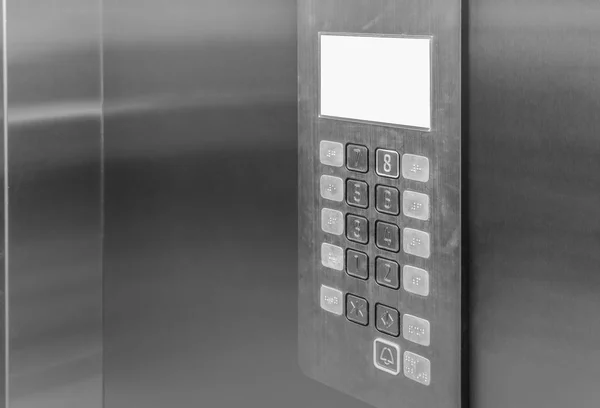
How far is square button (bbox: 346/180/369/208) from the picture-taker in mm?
646

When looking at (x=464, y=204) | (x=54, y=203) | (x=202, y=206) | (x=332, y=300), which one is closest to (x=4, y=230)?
(x=54, y=203)

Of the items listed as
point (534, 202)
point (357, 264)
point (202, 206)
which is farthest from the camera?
point (202, 206)

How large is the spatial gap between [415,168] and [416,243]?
6 cm

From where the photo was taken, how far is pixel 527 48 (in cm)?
56

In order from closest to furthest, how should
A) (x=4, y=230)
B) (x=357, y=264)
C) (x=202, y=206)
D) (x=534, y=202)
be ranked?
(x=534, y=202) < (x=357, y=264) < (x=202, y=206) < (x=4, y=230)

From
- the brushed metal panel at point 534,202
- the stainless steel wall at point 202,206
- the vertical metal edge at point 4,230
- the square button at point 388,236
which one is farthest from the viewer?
the vertical metal edge at point 4,230

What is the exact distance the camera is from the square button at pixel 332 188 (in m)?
0.67

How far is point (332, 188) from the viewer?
68cm

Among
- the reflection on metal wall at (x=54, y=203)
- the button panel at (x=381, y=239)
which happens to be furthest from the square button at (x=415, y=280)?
the reflection on metal wall at (x=54, y=203)

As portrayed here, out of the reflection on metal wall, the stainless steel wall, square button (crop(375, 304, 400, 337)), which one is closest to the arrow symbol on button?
square button (crop(375, 304, 400, 337))

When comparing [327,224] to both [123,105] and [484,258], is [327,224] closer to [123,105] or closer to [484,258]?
[484,258]

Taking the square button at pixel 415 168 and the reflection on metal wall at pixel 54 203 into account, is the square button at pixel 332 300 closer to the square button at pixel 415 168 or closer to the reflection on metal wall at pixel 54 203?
the square button at pixel 415 168

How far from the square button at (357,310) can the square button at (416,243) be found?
7 centimetres

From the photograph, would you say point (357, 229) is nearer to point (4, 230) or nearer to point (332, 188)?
point (332, 188)
